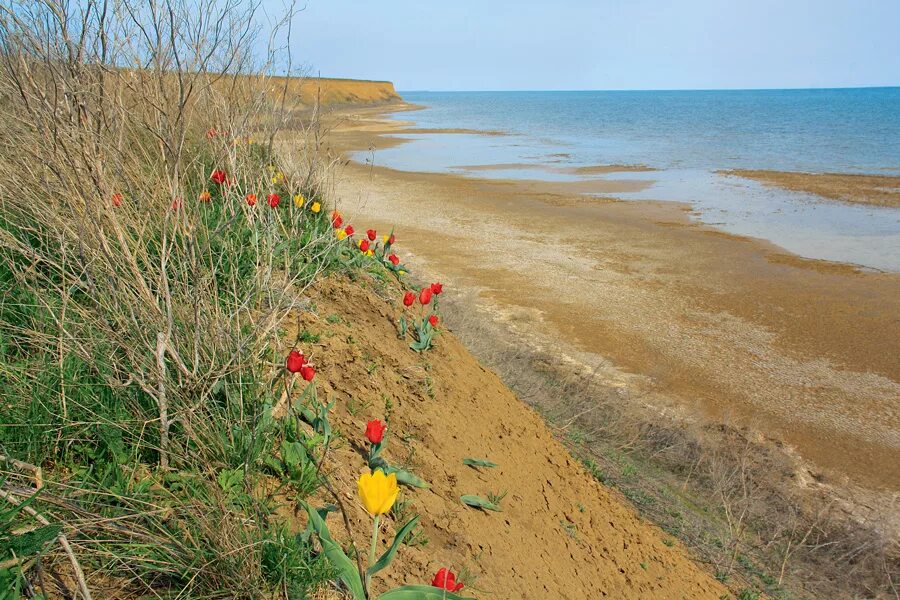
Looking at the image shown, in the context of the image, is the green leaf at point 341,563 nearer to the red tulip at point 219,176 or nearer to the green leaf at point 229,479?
the green leaf at point 229,479

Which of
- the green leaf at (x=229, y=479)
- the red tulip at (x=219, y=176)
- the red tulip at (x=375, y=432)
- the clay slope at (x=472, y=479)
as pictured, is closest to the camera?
the green leaf at (x=229, y=479)

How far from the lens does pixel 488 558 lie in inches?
101

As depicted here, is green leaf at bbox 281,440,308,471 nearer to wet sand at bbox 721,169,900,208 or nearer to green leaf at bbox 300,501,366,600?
green leaf at bbox 300,501,366,600

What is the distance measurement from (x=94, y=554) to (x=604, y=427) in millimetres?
4424

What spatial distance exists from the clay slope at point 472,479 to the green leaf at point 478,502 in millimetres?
38

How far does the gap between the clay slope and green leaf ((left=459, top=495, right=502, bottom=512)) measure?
38 millimetres

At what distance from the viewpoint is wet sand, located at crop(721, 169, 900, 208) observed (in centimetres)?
2016

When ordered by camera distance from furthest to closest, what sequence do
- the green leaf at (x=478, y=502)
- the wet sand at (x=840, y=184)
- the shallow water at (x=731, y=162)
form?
the wet sand at (x=840, y=184)
the shallow water at (x=731, y=162)
the green leaf at (x=478, y=502)

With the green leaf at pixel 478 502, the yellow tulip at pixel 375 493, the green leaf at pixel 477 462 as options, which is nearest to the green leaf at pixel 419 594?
the yellow tulip at pixel 375 493

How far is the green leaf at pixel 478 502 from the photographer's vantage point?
2.82 metres

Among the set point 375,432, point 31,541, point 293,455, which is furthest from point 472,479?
point 31,541

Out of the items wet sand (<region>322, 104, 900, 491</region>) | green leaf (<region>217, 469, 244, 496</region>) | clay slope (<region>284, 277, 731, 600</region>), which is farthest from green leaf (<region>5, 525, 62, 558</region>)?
wet sand (<region>322, 104, 900, 491</region>)

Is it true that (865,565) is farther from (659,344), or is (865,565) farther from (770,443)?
(659,344)

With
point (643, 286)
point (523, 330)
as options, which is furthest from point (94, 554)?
point (643, 286)
